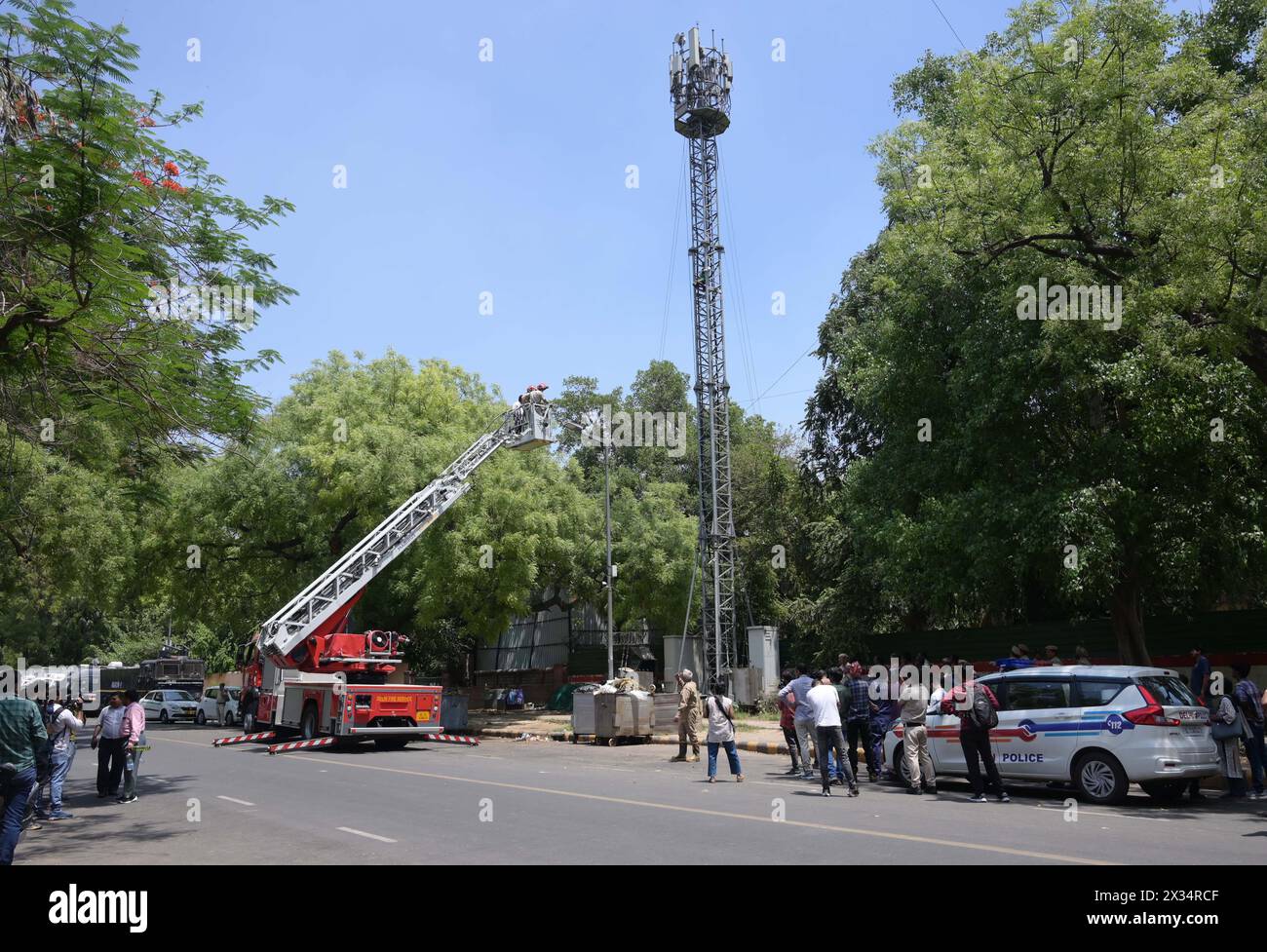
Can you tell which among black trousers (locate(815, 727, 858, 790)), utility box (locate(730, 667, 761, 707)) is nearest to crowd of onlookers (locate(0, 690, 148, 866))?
black trousers (locate(815, 727, 858, 790))

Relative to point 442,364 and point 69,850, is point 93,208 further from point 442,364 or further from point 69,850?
point 442,364

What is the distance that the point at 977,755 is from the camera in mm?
13078

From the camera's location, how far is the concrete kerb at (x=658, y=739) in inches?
851

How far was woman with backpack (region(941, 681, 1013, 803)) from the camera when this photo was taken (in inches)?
497

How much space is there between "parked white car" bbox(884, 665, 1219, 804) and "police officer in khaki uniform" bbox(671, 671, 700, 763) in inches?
238

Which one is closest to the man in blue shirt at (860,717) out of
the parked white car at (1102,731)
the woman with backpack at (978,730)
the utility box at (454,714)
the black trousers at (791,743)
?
the black trousers at (791,743)

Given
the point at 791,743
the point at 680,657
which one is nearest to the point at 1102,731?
the point at 791,743

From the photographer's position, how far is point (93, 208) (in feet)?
29.9

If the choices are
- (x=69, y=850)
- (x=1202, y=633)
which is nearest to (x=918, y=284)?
(x=1202, y=633)

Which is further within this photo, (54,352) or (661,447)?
(661,447)

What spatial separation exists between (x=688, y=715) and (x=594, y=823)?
8.36m

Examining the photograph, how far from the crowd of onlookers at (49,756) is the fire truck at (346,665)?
306 inches

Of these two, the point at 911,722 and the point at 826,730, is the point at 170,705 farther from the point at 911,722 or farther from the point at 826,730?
the point at 911,722

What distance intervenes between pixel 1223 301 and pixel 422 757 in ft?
55.4
